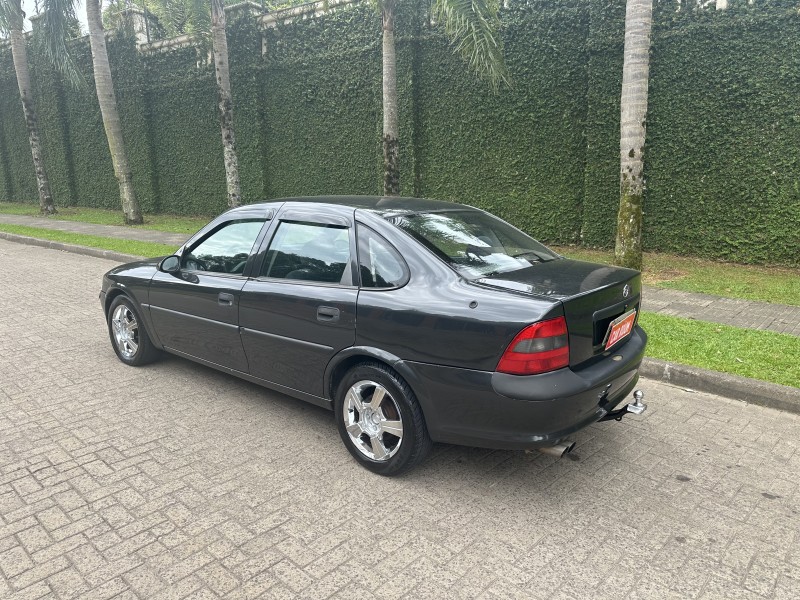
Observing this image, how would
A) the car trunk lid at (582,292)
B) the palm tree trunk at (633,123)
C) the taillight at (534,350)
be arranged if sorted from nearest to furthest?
the taillight at (534,350) → the car trunk lid at (582,292) → the palm tree trunk at (633,123)

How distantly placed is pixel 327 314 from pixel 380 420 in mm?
723

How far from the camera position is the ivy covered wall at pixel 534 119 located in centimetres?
906

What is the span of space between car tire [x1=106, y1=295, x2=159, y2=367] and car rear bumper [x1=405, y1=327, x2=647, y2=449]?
3067mm

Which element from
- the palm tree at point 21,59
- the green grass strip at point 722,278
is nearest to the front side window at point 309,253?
the green grass strip at point 722,278

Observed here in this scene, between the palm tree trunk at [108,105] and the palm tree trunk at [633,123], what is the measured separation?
13700mm

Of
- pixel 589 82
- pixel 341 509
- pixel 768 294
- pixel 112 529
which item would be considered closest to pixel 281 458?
pixel 341 509

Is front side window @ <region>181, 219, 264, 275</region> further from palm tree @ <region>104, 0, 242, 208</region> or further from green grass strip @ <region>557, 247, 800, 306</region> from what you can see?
palm tree @ <region>104, 0, 242, 208</region>

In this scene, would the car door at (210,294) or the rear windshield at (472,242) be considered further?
the car door at (210,294)

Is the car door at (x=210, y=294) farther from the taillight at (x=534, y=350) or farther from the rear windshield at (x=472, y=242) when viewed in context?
the taillight at (x=534, y=350)

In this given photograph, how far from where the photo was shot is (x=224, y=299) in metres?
4.18

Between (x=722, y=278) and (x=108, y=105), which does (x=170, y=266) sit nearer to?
(x=722, y=278)

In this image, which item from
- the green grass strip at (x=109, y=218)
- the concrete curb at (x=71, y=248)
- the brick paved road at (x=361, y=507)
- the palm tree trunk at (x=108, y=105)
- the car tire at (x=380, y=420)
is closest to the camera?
the brick paved road at (x=361, y=507)

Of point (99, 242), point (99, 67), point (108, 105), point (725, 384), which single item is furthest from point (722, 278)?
point (99, 67)

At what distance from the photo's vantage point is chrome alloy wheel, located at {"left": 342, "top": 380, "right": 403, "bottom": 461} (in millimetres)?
3338
